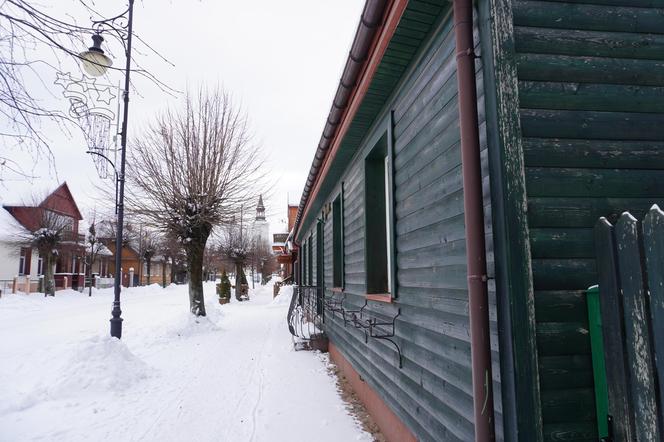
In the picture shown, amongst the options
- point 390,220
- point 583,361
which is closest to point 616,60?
point 583,361

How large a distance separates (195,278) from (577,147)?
1274 centimetres

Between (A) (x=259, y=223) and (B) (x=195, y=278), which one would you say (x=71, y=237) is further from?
(B) (x=195, y=278)

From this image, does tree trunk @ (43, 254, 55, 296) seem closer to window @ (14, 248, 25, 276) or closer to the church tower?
window @ (14, 248, 25, 276)

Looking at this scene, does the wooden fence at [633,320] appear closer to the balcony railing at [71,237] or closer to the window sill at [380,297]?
the window sill at [380,297]

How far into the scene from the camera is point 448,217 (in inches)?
104

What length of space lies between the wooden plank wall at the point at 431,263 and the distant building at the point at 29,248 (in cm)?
2927

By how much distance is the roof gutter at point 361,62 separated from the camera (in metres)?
2.95

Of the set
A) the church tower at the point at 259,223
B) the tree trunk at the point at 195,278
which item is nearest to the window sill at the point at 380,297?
the tree trunk at the point at 195,278

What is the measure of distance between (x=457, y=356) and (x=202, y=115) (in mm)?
12566

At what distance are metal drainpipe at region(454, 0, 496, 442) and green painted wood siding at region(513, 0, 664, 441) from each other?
234 millimetres

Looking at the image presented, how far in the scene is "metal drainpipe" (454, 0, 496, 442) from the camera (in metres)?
2.04

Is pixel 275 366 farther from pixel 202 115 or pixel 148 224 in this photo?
pixel 202 115

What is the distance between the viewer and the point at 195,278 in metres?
13.3

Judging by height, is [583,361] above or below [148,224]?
below
